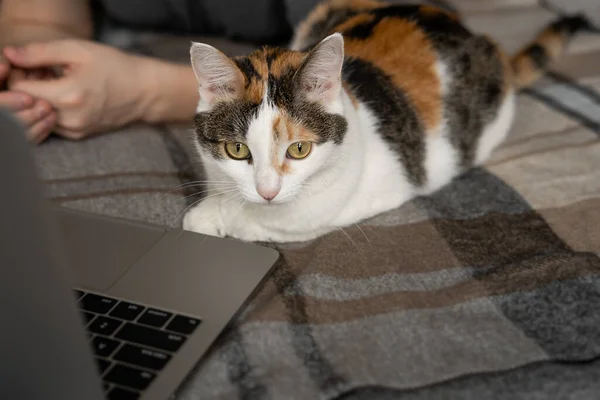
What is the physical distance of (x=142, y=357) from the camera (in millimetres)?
641

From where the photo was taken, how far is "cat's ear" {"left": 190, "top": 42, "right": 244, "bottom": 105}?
864 mm

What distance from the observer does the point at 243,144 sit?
2.96 ft

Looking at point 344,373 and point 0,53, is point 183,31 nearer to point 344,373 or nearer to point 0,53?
point 0,53

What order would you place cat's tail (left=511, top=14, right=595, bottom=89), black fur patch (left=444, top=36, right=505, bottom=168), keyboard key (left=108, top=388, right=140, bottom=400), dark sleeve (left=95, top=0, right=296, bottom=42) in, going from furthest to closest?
dark sleeve (left=95, top=0, right=296, bottom=42), cat's tail (left=511, top=14, right=595, bottom=89), black fur patch (left=444, top=36, right=505, bottom=168), keyboard key (left=108, top=388, right=140, bottom=400)

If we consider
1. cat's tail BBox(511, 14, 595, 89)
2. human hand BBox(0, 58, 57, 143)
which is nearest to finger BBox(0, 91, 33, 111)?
human hand BBox(0, 58, 57, 143)

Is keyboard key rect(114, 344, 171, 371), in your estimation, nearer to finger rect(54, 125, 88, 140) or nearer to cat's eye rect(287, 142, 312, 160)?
cat's eye rect(287, 142, 312, 160)

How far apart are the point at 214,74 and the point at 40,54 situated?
0.42 m

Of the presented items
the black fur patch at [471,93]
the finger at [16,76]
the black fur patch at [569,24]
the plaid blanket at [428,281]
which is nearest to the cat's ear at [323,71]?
the plaid blanket at [428,281]

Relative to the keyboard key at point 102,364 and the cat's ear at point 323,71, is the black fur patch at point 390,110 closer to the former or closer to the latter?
the cat's ear at point 323,71

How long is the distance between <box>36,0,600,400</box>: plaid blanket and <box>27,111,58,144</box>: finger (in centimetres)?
3

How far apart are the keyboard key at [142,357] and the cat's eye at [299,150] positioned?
0.37 metres

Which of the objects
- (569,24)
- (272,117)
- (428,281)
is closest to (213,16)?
(272,117)

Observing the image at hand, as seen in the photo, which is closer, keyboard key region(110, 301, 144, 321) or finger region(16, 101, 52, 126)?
keyboard key region(110, 301, 144, 321)

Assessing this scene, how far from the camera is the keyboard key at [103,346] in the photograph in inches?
25.4
